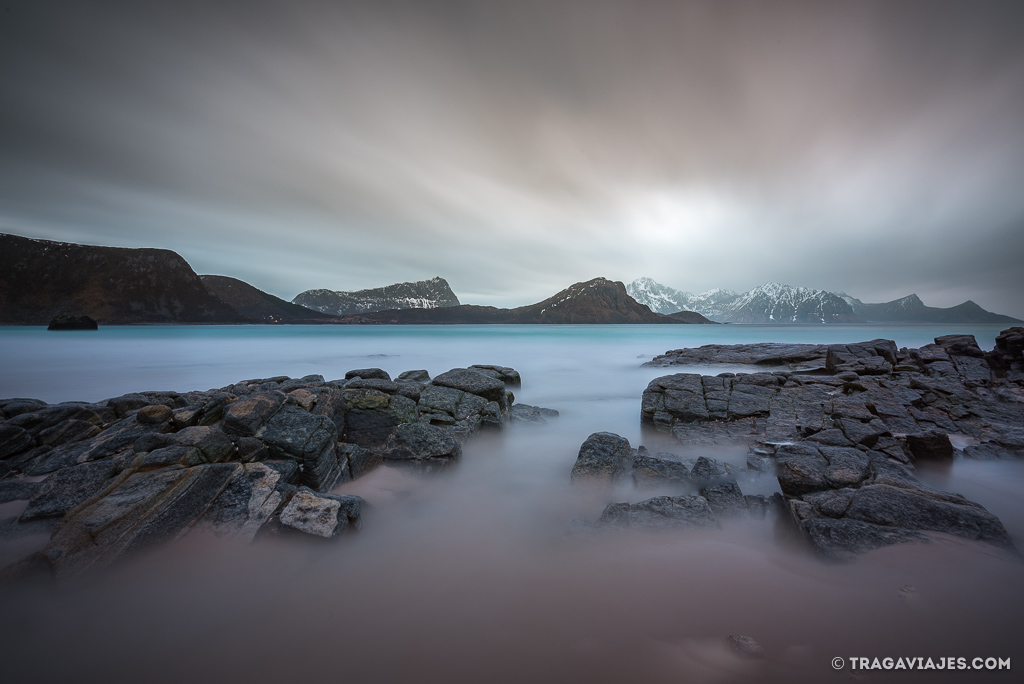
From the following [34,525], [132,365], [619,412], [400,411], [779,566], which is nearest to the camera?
[779,566]

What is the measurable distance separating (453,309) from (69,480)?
197 m

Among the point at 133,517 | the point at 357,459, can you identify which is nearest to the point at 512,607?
the point at 357,459

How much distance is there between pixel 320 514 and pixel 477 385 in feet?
18.9

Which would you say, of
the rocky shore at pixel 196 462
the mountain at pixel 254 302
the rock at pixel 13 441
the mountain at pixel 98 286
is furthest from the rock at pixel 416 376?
the mountain at pixel 254 302

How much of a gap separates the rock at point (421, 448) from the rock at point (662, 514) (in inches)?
126

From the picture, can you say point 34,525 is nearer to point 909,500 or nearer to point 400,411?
point 400,411

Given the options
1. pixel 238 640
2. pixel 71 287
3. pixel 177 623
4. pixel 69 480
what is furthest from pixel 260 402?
pixel 71 287

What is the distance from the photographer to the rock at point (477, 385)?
32.7 ft

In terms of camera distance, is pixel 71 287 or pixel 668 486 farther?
pixel 71 287

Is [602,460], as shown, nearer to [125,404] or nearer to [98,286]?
[125,404]

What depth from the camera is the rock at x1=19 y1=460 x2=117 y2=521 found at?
454 centimetres

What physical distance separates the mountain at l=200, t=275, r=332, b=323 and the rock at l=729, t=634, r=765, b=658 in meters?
195

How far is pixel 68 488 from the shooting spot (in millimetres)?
4730

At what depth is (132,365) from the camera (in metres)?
23.5
